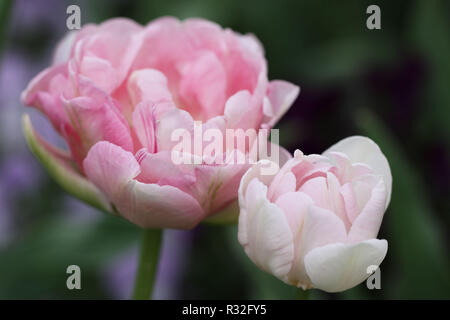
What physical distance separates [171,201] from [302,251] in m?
0.06

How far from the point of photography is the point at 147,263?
0.45 meters

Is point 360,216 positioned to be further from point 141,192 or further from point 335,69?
point 335,69

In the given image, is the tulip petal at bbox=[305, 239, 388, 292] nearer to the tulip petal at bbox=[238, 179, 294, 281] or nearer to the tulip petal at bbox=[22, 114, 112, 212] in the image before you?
the tulip petal at bbox=[238, 179, 294, 281]

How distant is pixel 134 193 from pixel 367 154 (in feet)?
0.35

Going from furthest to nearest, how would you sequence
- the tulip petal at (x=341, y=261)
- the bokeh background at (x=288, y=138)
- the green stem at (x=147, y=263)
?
1. the bokeh background at (x=288, y=138)
2. the green stem at (x=147, y=263)
3. the tulip petal at (x=341, y=261)

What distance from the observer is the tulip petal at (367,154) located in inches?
15.0

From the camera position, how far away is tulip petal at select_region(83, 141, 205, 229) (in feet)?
1.24

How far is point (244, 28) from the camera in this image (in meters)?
0.99

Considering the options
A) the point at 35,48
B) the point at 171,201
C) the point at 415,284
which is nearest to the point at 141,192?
the point at 171,201

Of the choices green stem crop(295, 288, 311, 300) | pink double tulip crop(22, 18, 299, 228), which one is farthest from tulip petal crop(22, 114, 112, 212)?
green stem crop(295, 288, 311, 300)

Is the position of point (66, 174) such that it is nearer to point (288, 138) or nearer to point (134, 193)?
point (134, 193)

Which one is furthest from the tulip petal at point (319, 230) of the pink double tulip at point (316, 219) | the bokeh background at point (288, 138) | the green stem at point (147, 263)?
the bokeh background at point (288, 138)

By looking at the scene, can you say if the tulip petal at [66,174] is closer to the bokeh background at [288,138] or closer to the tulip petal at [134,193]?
the tulip petal at [134,193]

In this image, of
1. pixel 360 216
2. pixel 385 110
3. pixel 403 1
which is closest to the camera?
pixel 360 216
